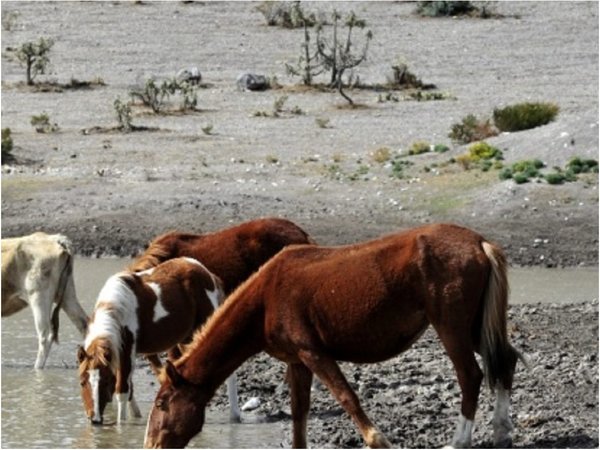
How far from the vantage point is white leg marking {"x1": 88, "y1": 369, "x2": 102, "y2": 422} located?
12266mm

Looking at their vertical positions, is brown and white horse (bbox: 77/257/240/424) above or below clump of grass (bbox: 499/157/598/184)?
above

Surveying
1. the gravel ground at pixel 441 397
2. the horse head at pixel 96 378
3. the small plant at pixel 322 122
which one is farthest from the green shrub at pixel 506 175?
the horse head at pixel 96 378

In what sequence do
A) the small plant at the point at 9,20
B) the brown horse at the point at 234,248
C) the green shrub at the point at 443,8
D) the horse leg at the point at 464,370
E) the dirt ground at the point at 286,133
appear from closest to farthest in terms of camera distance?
the horse leg at the point at 464,370, the brown horse at the point at 234,248, the dirt ground at the point at 286,133, the small plant at the point at 9,20, the green shrub at the point at 443,8

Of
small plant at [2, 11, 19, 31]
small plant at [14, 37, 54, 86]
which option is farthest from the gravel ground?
small plant at [2, 11, 19, 31]

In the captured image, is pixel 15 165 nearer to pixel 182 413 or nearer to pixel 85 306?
pixel 85 306

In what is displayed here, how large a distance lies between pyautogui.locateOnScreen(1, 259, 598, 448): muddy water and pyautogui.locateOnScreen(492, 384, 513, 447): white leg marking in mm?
2025

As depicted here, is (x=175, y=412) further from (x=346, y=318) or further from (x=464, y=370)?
(x=464, y=370)

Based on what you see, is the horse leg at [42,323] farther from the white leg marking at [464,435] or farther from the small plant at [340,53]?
the small plant at [340,53]

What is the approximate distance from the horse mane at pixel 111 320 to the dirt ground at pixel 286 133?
11.9 metres

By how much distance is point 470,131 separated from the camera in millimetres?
30969

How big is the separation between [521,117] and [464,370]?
22118mm

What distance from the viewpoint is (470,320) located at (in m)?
10.3

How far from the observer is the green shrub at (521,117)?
31.9 meters

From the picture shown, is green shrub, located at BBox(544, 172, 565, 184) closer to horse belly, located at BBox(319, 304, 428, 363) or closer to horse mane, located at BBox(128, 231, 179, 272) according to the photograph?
horse mane, located at BBox(128, 231, 179, 272)
